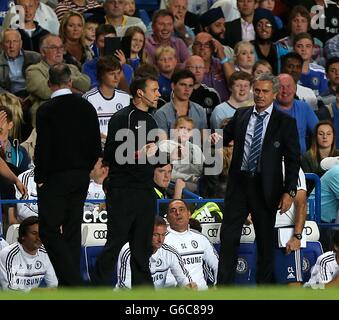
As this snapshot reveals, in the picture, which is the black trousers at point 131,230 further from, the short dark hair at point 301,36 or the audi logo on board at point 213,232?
the short dark hair at point 301,36

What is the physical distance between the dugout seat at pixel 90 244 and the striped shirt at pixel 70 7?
4.66m

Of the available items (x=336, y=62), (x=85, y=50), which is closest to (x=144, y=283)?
(x=85, y=50)

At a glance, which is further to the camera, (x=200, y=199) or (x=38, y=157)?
(x=200, y=199)

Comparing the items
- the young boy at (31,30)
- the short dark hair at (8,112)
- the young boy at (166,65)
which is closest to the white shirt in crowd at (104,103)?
the short dark hair at (8,112)

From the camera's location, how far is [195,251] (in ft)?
44.1

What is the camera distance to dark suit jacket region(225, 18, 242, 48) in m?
18.3

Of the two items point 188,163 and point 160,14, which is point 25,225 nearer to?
point 188,163

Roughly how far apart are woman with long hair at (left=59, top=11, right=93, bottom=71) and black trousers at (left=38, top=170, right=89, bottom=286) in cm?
529

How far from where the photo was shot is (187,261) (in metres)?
13.4

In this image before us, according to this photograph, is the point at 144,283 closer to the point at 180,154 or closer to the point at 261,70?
the point at 180,154

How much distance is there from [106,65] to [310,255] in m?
3.25

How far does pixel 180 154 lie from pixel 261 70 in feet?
8.07

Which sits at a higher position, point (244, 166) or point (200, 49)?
point (200, 49)

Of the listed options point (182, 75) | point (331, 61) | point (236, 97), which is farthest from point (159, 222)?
point (331, 61)
